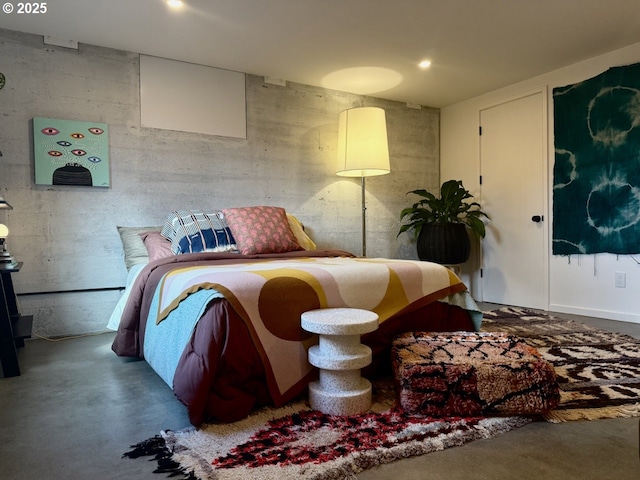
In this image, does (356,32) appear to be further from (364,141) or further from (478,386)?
(478,386)

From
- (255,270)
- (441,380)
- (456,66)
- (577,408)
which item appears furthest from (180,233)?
(456,66)

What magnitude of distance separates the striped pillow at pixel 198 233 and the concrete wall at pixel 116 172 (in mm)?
519

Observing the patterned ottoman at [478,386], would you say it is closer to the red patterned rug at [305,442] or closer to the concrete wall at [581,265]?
the red patterned rug at [305,442]

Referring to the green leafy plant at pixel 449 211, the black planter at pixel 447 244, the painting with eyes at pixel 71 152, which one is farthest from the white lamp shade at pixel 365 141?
the painting with eyes at pixel 71 152

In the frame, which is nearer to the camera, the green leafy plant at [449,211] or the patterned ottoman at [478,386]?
the patterned ottoman at [478,386]

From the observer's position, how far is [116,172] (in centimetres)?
340

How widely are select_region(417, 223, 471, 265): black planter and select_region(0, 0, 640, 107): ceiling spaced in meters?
1.49

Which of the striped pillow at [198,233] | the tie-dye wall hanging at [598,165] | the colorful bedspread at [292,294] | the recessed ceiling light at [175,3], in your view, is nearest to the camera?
the colorful bedspread at [292,294]

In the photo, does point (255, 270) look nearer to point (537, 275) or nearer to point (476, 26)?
point (476, 26)

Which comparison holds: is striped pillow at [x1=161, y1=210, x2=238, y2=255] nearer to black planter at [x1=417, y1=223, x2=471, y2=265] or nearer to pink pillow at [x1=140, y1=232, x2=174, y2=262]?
pink pillow at [x1=140, y1=232, x2=174, y2=262]

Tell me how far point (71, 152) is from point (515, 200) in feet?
13.2

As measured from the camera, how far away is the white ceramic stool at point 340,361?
166 centimetres

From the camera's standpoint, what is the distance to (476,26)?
309 cm

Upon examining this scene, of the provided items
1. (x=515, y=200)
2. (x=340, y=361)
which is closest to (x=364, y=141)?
(x=515, y=200)
